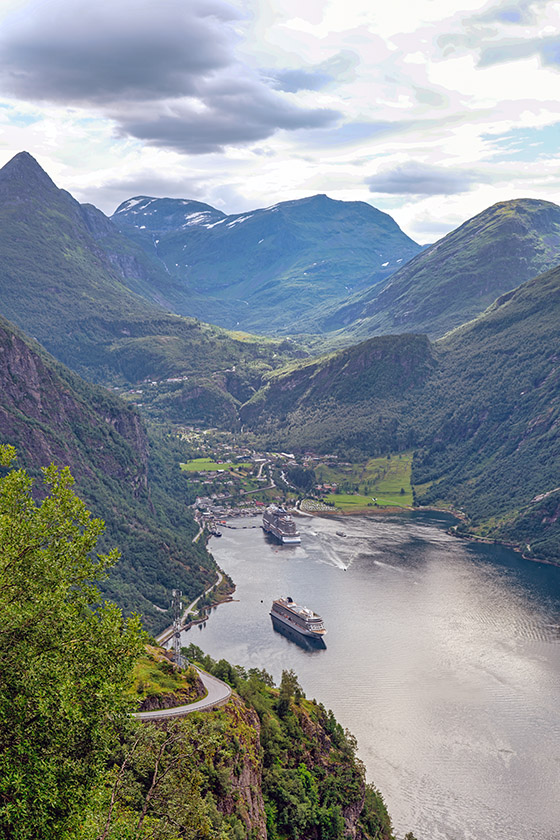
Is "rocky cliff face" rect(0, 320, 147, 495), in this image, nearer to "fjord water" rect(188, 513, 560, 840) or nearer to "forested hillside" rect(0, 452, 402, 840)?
"fjord water" rect(188, 513, 560, 840)

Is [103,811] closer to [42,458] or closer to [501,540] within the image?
[42,458]

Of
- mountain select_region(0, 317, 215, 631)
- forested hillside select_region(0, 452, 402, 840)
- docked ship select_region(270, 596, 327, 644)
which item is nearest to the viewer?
forested hillside select_region(0, 452, 402, 840)

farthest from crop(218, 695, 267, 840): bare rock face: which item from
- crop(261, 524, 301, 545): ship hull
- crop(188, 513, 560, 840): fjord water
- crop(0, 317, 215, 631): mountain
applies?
crop(261, 524, 301, 545): ship hull

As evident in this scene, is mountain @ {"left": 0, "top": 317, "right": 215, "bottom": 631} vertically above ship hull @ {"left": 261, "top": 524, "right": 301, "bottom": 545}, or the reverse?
mountain @ {"left": 0, "top": 317, "right": 215, "bottom": 631}

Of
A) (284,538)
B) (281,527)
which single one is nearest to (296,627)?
(284,538)

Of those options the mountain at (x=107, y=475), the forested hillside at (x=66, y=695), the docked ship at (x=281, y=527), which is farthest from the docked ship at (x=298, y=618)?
the forested hillside at (x=66, y=695)

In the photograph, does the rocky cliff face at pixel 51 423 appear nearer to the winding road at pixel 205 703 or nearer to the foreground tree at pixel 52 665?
the winding road at pixel 205 703
